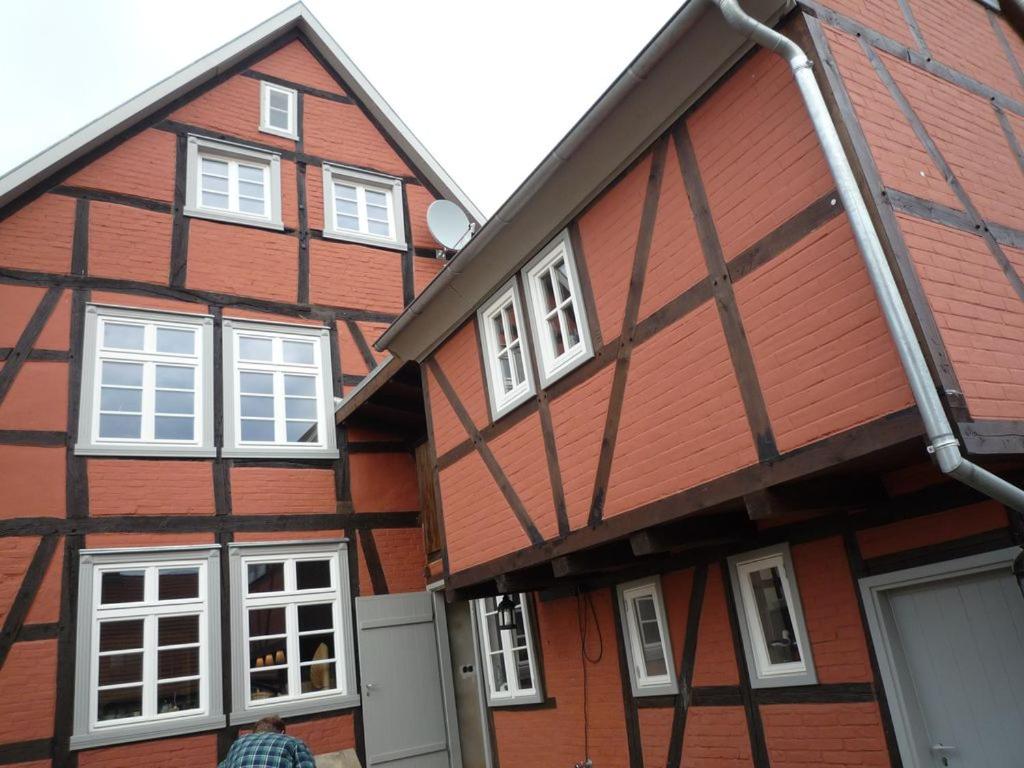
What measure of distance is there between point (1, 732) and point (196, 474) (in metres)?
3.03

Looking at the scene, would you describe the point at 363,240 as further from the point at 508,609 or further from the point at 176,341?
the point at 508,609

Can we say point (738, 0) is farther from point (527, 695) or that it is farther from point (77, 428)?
point (77, 428)

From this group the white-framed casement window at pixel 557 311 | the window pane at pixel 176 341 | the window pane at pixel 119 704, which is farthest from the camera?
the window pane at pixel 176 341

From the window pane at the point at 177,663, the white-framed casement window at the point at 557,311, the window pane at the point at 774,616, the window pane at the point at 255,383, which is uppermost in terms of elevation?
the window pane at the point at 255,383

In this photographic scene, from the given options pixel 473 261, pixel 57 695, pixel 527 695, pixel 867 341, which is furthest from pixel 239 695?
pixel 867 341

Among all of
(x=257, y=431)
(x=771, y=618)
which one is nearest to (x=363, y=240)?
(x=257, y=431)

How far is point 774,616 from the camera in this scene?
5809 mm

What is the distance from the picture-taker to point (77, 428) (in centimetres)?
884

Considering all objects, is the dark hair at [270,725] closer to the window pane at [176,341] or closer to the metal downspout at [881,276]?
the metal downspout at [881,276]

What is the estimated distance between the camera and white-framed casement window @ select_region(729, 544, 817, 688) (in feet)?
18.1

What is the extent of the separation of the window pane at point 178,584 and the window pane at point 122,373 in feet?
7.11

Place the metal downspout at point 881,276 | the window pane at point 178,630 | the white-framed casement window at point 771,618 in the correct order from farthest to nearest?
the window pane at point 178,630, the white-framed casement window at point 771,618, the metal downspout at point 881,276

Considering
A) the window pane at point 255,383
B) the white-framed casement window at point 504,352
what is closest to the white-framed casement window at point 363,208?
the window pane at point 255,383

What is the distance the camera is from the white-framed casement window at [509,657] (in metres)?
8.25
